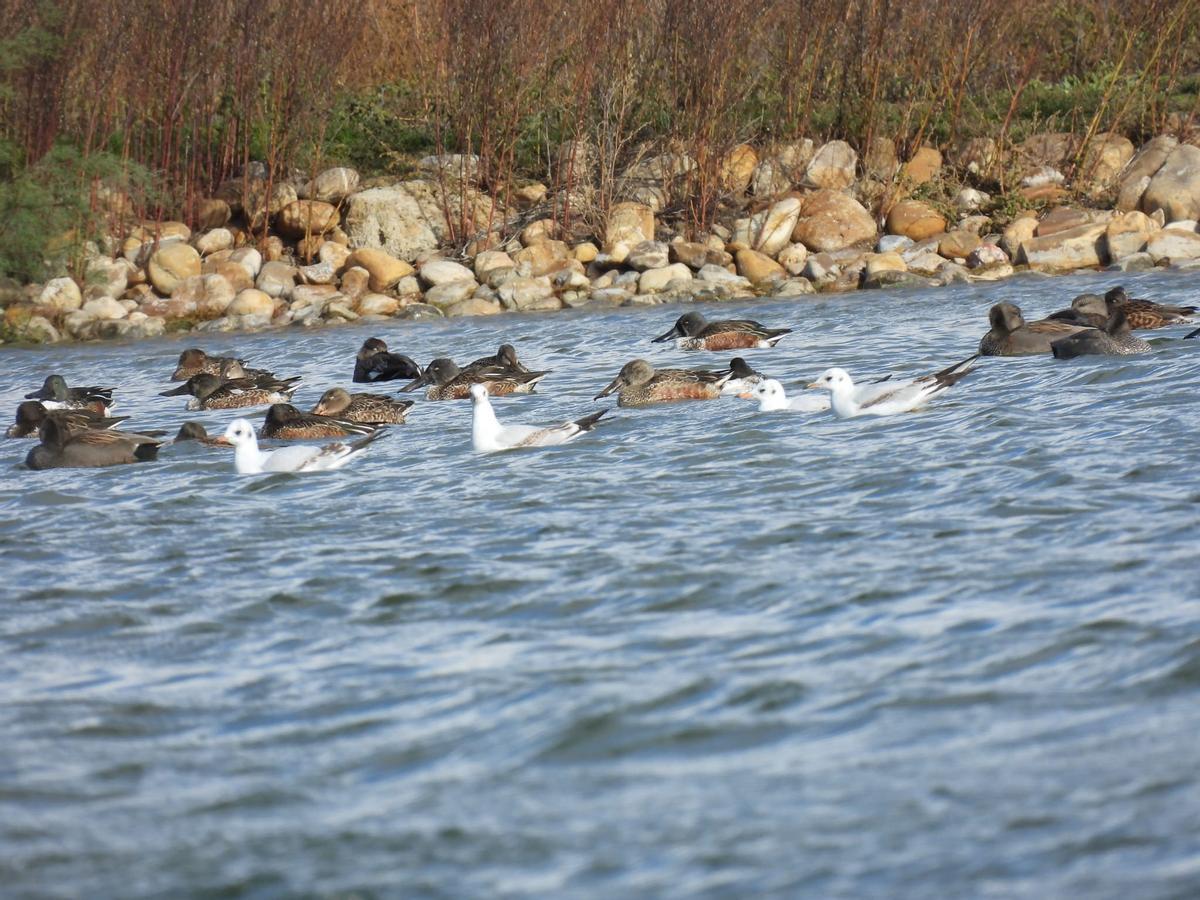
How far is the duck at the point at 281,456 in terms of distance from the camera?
10727mm

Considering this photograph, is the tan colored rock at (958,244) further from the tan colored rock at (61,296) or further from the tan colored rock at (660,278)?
the tan colored rock at (61,296)

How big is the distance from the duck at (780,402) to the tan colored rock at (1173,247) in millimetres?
10995

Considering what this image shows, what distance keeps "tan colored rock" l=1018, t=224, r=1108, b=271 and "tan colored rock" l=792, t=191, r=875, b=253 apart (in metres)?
2.31

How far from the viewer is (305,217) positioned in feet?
81.3

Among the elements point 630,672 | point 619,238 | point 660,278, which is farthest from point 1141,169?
point 630,672

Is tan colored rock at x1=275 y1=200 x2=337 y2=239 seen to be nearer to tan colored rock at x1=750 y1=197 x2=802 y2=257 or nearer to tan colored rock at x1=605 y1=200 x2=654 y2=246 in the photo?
tan colored rock at x1=605 y1=200 x2=654 y2=246

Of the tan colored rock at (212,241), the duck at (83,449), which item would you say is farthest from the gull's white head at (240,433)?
Result: the tan colored rock at (212,241)

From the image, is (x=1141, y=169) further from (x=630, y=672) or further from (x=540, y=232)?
(x=630, y=672)

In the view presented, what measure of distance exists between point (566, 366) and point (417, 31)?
37.5ft

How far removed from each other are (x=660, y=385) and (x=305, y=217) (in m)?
12.9

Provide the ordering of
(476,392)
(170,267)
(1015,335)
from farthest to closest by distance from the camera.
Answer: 1. (170,267)
2. (1015,335)
3. (476,392)

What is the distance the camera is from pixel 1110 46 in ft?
85.5

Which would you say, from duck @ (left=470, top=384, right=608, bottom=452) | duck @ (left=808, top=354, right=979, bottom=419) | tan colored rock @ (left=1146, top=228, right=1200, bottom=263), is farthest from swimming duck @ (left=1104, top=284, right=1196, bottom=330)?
tan colored rock @ (left=1146, top=228, right=1200, bottom=263)

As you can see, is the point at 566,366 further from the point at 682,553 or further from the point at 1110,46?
the point at 1110,46
